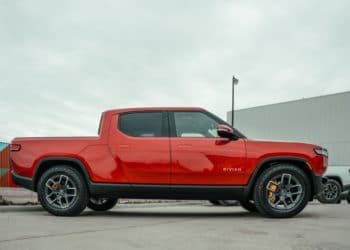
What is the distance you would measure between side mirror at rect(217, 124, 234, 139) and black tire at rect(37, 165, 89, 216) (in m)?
2.20

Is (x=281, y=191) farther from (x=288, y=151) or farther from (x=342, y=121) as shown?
(x=342, y=121)

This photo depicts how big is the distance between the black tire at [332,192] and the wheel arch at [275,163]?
7.82m

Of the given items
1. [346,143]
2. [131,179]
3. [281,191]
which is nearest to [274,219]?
[281,191]

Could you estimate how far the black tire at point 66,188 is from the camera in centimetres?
827

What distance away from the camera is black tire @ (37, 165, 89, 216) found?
8.27 m

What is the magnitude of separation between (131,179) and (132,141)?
57 cm

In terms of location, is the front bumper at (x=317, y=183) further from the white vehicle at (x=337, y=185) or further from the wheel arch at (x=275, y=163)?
the white vehicle at (x=337, y=185)

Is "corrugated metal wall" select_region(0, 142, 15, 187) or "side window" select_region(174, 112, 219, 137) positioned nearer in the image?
→ "side window" select_region(174, 112, 219, 137)

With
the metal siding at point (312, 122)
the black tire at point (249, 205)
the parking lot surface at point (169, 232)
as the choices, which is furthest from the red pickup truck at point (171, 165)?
the metal siding at point (312, 122)

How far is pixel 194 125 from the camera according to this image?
8.39 metres

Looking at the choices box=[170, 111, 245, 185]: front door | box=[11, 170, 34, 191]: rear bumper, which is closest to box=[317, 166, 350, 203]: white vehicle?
box=[170, 111, 245, 185]: front door

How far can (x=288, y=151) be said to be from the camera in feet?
27.0

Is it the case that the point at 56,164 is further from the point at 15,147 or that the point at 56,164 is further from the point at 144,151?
the point at 144,151

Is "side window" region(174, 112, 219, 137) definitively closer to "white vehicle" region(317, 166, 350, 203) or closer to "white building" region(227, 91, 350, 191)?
"white vehicle" region(317, 166, 350, 203)
